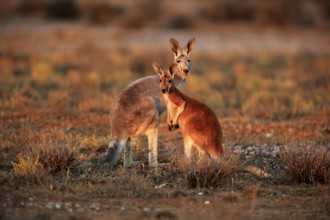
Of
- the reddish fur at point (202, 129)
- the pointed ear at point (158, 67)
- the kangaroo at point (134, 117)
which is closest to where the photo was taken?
the reddish fur at point (202, 129)

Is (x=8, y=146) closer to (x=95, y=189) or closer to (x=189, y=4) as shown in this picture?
(x=95, y=189)

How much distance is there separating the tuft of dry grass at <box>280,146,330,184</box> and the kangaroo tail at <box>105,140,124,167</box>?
7.79 ft

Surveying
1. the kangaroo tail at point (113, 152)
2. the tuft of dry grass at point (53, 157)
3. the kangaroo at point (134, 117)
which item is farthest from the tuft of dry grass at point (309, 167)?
the tuft of dry grass at point (53, 157)

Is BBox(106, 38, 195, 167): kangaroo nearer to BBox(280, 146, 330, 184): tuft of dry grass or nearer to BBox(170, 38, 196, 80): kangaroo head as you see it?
BBox(170, 38, 196, 80): kangaroo head

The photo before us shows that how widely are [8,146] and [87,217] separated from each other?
12.0 ft

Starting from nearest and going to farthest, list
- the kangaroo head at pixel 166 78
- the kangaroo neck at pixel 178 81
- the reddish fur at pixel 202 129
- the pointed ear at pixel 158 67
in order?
1. the reddish fur at pixel 202 129
2. the kangaroo head at pixel 166 78
3. the pointed ear at pixel 158 67
4. the kangaroo neck at pixel 178 81

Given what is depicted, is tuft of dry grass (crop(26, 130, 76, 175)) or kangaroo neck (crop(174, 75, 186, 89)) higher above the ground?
kangaroo neck (crop(174, 75, 186, 89))

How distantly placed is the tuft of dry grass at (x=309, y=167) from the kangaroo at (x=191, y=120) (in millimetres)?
1051

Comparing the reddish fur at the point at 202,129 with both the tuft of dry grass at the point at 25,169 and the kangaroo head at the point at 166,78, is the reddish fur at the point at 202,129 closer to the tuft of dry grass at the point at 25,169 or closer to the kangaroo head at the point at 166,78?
the kangaroo head at the point at 166,78

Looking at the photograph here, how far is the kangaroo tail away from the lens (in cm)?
773

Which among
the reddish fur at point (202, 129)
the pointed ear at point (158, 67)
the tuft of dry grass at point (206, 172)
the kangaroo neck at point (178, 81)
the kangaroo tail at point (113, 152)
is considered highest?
the pointed ear at point (158, 67)

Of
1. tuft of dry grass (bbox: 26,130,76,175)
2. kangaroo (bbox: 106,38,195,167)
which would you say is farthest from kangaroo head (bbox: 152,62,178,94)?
tuft of dry grass (bbox: 26,130,76,175)

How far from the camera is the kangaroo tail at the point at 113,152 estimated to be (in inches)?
304

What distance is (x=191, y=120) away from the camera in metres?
8.07
